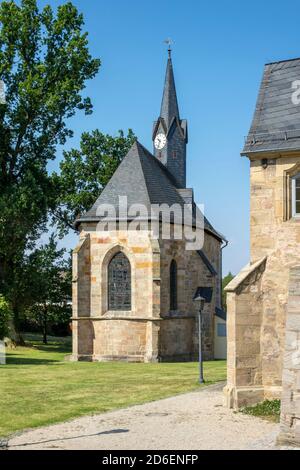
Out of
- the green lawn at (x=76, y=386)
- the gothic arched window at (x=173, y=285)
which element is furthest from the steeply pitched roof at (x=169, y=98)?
the green lawn at (x=76, y=386)

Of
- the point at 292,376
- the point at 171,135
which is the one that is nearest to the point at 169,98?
the point at 171,135

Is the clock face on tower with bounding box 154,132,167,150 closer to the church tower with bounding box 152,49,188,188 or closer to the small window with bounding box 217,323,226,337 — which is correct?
the church tower with bounding box 152,49,188,188

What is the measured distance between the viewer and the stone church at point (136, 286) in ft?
97.8

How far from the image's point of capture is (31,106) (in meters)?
34.9

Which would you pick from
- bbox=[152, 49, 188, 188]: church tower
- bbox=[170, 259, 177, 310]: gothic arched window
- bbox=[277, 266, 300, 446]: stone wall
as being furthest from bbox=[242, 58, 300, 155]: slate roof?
bbox=[152, 49, 188, 188]: church tower

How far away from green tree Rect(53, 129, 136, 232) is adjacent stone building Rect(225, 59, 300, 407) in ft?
83.4

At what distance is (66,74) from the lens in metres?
35.5

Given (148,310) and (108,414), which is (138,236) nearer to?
(148,310)

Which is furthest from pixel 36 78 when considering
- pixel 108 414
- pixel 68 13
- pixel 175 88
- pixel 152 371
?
pixel 108 414

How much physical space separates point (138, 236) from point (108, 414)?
15695 millimetres

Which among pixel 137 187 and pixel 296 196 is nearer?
pixel 296 196

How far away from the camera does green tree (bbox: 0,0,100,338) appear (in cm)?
3431

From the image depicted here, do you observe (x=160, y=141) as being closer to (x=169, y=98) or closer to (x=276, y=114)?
(x=169, y=98)

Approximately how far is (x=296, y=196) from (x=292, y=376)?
554 cm
